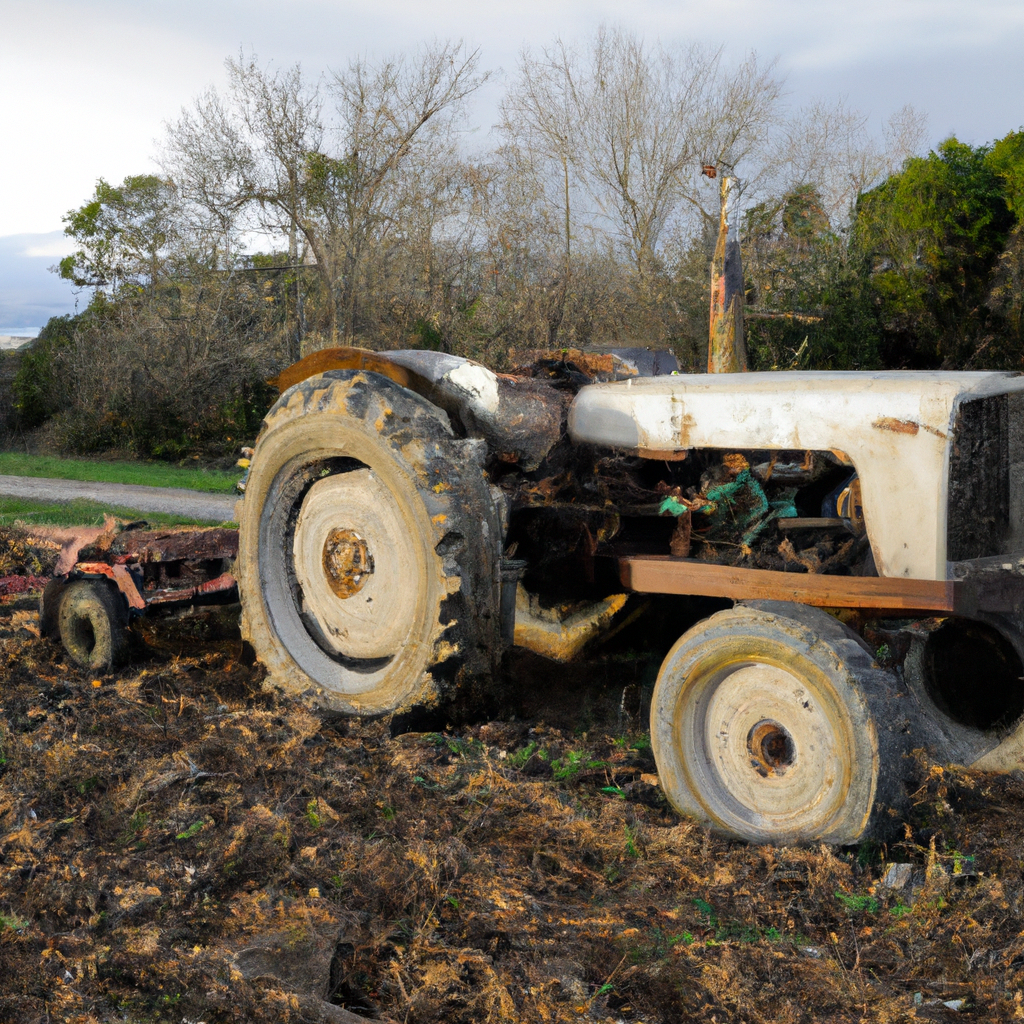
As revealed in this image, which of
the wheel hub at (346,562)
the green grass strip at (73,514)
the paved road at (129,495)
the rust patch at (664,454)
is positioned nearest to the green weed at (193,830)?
the wheel hub at (346,562)

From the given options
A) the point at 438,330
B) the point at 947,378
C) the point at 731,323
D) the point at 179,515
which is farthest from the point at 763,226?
the point at 947,378

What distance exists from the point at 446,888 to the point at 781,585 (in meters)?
1.33

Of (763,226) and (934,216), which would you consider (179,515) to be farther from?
(763,226)

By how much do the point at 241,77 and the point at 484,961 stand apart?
19.3m

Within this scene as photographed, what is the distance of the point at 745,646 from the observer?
284cm

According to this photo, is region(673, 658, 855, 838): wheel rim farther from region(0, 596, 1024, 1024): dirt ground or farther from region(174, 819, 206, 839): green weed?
region(174, 819, 206, 839): green weed

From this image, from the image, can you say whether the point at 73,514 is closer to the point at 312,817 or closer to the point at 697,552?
the point at 312,817

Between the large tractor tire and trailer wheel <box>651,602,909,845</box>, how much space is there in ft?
2.42

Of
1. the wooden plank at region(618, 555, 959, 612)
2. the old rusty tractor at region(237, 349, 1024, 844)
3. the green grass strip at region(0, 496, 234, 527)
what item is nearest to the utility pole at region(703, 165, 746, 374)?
the old rusty tractor at region(237, 349, 1024, 844)

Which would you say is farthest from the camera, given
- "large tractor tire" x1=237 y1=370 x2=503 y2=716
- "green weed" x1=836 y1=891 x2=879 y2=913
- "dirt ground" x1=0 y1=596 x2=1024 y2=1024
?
"large tractor tire" x1=237 y1=370 x2=503 y2=716

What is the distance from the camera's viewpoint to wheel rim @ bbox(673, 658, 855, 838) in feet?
8.79

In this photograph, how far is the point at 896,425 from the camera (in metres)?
2.89

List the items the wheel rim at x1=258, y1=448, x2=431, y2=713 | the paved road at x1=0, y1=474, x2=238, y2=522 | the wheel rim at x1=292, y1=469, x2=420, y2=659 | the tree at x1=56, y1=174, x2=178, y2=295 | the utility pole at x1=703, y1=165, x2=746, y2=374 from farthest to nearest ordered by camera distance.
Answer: the tree at x1=56, y1=174, x2=178, y2=295
the paved road at x1=0, y1=474, x2=238, y2=522
the utility pole at x1=703, y1=165, x2=746, y2=374
the wheel rim at x1=292, y1=469, x2=420, y2=659
the wheel rim at x1=258, y1=448, x2=431, y2=713

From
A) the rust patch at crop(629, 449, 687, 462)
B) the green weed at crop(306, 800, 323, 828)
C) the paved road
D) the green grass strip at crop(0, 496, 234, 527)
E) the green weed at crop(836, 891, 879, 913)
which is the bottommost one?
the green weed at crop(836, 891, 879, 913)
